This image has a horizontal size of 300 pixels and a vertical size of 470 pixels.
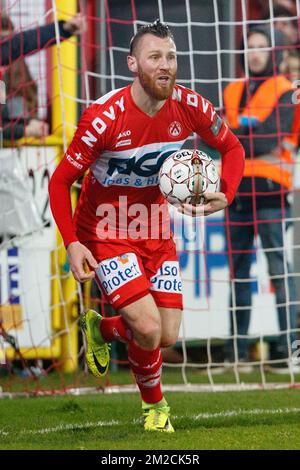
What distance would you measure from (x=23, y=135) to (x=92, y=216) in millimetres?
3110

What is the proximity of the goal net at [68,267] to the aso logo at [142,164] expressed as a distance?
2689mm

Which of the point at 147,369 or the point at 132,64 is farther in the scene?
the point at 147,369

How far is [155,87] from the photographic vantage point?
6273mm

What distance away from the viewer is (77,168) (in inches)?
248

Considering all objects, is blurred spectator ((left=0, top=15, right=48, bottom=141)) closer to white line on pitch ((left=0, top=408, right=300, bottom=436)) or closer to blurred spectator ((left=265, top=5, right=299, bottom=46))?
blurred spectator ((left=265, top=5, right=299, bottom=46))

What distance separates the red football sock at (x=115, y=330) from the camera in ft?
21.8

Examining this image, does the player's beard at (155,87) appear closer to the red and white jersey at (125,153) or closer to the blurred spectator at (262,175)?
the red and white jersey at (125,153)

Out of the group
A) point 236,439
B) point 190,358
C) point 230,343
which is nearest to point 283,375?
point 230,343

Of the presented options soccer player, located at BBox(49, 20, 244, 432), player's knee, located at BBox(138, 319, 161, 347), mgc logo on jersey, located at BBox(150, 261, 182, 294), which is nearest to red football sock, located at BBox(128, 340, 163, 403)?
soccer player, located at BBox(49, 20, 244, 432)

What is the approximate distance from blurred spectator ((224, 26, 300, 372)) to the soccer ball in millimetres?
3288

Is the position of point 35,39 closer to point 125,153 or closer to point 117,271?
point 125,153

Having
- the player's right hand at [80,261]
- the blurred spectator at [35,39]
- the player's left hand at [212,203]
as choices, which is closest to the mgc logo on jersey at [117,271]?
the player's right hand at [80,261]

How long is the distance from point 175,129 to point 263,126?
3.28 m

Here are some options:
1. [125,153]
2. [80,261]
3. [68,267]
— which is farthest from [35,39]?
[80,261]
